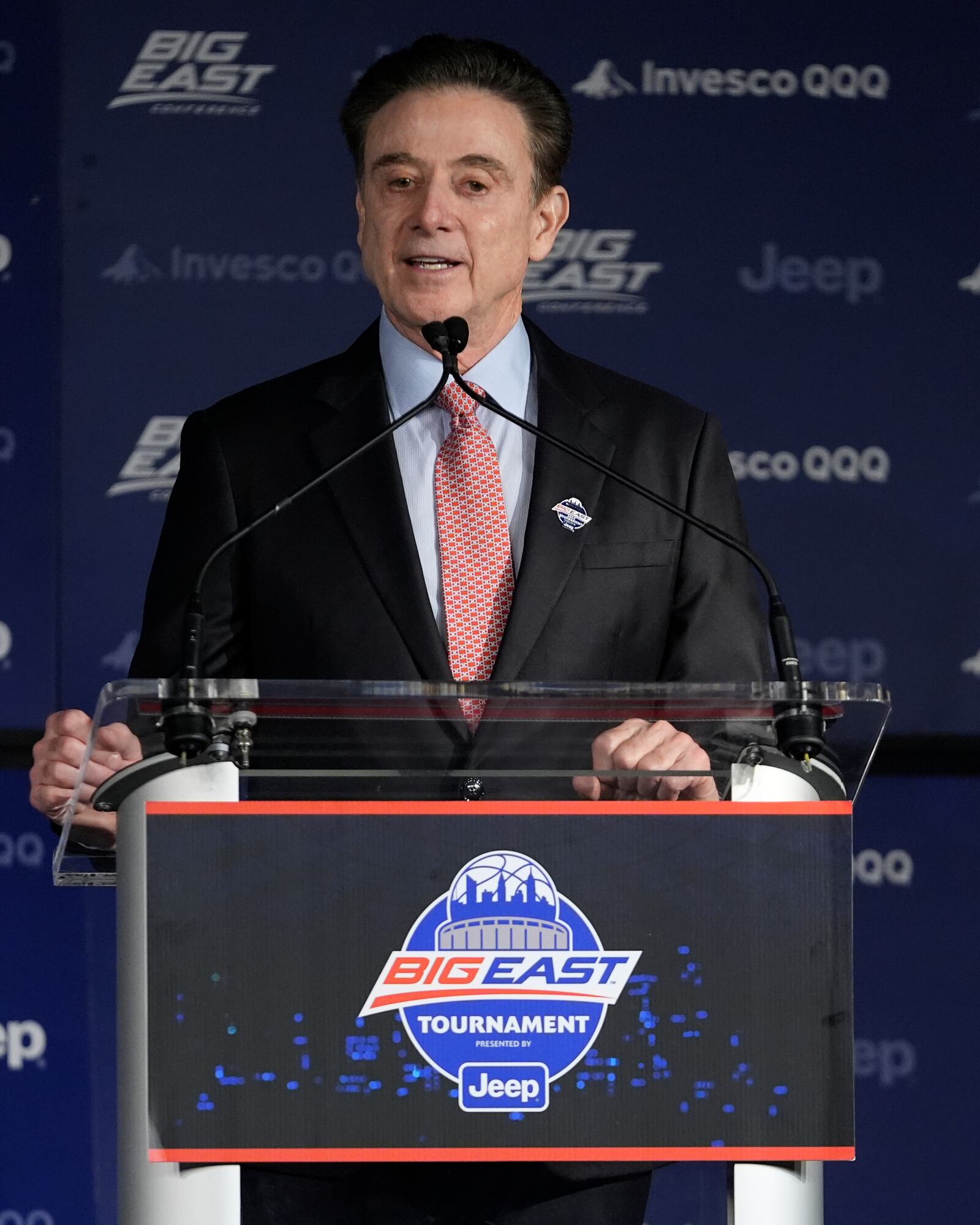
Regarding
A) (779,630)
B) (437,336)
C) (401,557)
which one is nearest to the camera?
(779,630)

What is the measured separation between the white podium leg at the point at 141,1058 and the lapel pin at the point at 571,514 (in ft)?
2.24

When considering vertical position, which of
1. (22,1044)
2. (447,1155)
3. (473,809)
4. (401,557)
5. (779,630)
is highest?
(401,557)

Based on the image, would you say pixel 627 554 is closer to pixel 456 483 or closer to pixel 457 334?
pixel 456 483

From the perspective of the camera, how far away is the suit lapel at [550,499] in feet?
5.91

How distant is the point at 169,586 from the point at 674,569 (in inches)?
21.0

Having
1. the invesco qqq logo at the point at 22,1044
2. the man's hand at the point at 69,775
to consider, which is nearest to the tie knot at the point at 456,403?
the man's hand at the point at 69,775

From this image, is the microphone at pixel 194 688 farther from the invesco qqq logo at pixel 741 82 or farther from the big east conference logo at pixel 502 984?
the invesco qqq logo at pixel 741 82

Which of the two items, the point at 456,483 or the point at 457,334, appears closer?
the point at 457,334

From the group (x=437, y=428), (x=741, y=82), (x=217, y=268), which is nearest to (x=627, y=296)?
(x=741, y=82)

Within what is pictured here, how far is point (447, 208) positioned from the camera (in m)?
2.02

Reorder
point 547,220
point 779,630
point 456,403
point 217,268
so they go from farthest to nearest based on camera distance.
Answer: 1. point 217,268
2. point 547,220
3. point 456,403
4. point 779,630

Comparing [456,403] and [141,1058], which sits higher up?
[456,403]

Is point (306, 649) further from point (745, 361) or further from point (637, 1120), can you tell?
point (745, 361)

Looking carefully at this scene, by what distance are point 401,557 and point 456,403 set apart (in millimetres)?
207
